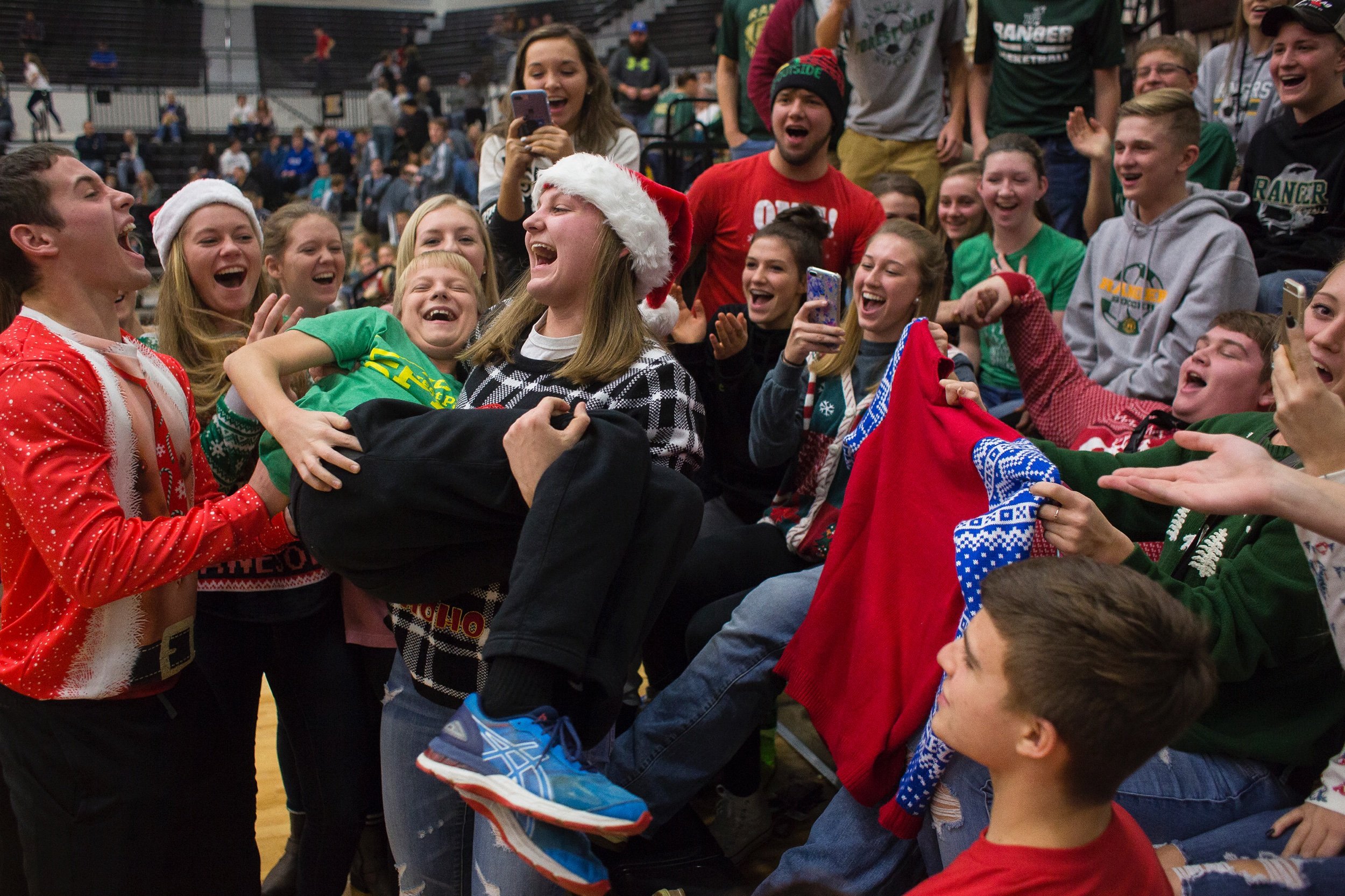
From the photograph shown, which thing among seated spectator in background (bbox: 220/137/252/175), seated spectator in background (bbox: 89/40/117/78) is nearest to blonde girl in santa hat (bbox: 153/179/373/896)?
seated spectator in background (bbox: 220/137/252/175)

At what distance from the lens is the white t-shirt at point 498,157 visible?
3365mm

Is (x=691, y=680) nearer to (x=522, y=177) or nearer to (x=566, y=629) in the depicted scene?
(x=566, y=629)

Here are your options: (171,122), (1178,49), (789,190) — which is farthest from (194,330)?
(171,122)

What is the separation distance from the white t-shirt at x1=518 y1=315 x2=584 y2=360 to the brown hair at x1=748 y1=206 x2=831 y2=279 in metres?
1.17

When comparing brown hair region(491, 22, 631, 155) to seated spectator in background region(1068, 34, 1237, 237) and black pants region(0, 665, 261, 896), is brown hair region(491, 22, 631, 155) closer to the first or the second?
seated spectator in background region(1068, 34, 1237, 237)

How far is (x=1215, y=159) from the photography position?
12.0 ft

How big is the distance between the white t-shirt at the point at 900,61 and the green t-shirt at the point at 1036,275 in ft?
3.28

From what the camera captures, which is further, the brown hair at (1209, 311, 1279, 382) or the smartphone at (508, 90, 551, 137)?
the smartphone at (508, 90, 551, 137)

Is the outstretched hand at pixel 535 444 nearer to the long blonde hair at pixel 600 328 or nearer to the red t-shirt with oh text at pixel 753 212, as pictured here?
the long blonde hair at pixel 600 328

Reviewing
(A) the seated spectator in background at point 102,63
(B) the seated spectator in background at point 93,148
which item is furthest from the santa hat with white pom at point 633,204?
(A) the seated spectator in background at point 102,63

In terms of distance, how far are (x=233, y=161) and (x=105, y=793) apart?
14.8 m

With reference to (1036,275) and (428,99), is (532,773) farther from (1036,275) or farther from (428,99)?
(428,99)

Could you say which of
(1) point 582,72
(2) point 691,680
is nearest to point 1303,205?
(1) point 582,72

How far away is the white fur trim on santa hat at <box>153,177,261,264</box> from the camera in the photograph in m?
2.56
